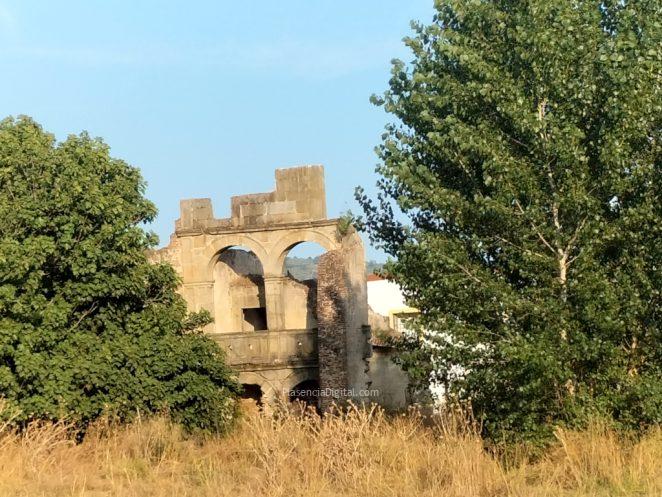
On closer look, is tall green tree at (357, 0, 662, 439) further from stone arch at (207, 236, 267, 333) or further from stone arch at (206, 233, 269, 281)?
stone arch at (207, 236, 267, 333)

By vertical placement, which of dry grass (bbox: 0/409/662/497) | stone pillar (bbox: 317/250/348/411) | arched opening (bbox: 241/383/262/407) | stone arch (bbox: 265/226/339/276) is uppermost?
stone arch (bbox: 265/226/339/276)

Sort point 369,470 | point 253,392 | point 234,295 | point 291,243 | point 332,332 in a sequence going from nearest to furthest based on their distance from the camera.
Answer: point 369,470
point 332,332
point 291,243
point 253,392
point 234,295

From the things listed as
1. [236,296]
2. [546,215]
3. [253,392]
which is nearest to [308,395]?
[253,392]

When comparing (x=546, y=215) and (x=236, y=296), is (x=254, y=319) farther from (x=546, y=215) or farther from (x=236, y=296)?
(x=546, y=215)

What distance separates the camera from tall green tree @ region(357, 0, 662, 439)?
36.9 ft

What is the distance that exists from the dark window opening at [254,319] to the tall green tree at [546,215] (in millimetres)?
18146

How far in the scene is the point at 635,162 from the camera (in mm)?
11438

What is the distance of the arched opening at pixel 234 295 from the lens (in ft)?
96.7

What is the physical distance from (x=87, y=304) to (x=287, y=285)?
1151cm

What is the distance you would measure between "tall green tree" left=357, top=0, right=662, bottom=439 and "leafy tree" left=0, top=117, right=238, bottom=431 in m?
6.04

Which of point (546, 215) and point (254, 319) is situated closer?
point (546, 215)

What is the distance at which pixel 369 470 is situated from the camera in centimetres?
1060

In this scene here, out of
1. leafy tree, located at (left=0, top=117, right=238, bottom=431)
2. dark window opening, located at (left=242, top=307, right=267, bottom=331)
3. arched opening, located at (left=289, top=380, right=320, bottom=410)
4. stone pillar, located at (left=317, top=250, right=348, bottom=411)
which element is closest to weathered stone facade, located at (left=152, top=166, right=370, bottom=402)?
stone pillar, located at (left=317, top=250, right=348, bottom=411)

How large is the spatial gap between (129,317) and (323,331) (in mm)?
7705
